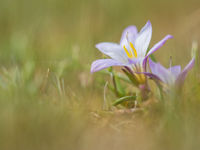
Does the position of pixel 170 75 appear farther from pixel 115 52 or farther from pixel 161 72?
pixel 115 52

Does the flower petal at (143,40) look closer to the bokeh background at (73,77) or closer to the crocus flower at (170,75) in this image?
the crocus flower at (170,75)

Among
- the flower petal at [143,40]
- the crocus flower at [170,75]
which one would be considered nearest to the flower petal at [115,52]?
the flower petal at [143,40]

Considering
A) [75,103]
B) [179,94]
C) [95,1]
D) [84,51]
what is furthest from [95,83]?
[95,1]

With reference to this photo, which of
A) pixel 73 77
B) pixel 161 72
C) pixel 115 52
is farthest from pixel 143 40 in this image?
pixel 73 77

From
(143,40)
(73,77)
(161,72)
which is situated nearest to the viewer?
(161,72)

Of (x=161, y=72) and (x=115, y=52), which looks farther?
(x=115, y=52)

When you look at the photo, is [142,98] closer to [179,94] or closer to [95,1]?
[179,94]
